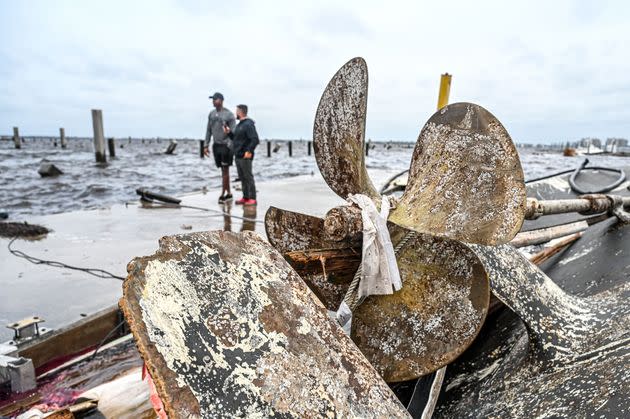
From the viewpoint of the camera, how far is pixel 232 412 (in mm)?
1006

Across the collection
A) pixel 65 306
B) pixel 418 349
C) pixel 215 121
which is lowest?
pixel 65 306

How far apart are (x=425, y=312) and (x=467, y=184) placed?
635mm

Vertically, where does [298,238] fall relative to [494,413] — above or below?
above

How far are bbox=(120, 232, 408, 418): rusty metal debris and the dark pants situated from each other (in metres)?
6.48

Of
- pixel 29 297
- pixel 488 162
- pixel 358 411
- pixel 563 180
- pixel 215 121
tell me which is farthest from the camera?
pixel 215 121

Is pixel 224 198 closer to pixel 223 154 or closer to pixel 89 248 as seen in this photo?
pixel 223 154

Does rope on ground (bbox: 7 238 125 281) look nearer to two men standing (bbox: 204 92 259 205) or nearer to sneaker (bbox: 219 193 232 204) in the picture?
two men standing (bbox: 204 92 259 205)

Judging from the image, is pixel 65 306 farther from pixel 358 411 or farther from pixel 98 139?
pixel 98 139

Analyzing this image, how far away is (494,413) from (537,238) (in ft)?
6.98

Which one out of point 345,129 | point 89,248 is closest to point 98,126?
point 89,248

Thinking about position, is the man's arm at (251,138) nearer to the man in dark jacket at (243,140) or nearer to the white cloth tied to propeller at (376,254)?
the man in dark jacket at (243,140)

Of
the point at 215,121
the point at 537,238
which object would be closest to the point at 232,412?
the point at 537,238

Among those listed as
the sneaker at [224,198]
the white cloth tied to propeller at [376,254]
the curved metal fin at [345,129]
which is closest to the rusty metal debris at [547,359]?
the white cloth tied to propeller at [376,254]

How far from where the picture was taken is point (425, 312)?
71.9 inches
